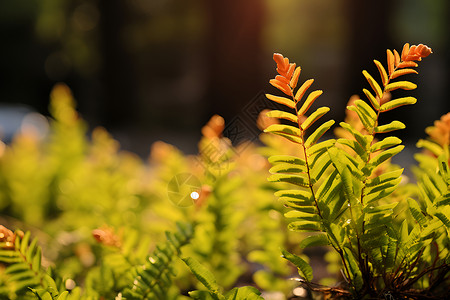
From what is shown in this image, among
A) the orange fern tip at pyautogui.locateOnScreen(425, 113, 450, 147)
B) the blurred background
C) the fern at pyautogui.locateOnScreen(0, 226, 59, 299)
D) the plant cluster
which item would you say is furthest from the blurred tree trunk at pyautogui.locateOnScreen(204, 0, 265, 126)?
the fern at pyautogui.locateOnScreen(0, 226, 59, 299)

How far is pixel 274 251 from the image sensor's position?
1022 millimetres

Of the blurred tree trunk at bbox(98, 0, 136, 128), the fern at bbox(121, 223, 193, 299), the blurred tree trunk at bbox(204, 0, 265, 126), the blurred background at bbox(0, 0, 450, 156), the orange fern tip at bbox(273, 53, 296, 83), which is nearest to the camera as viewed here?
the orange fern tip at bbox(273, 53, 296, 83)

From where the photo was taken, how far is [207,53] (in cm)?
682

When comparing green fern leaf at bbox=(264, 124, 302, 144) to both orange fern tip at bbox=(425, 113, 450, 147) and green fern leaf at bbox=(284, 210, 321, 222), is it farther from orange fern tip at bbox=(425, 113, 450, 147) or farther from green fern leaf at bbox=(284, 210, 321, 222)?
orange fern tip at bbox=(425, 113, 450, 147)

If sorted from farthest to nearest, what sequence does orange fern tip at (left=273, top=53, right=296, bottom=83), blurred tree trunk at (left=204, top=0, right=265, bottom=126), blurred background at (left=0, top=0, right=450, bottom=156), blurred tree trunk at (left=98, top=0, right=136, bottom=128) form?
blurred tree trunk at (left=98, top=0, right=136, bottom=128), blurred background at (left=0, top=0, right=450, bottom=156), blurred tree trunk at (left=204, top=0, right=265, bottom=126), orange fern tip at (left=273, top=53, right=296, bottom=83)

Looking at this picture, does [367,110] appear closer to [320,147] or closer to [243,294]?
[320,147]

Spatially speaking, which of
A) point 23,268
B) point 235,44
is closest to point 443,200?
point 23,268

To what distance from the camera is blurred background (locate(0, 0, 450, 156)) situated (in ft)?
21.5

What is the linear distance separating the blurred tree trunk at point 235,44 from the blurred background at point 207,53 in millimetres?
15

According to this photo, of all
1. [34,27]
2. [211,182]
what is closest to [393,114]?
[211,182]

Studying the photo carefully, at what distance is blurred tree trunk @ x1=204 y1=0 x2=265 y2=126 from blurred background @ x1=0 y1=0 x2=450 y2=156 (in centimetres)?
1

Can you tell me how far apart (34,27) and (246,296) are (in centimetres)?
1578

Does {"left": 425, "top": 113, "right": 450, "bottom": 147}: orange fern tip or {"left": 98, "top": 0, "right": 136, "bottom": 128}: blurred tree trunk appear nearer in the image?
{"left": 425, "top": 113, "right": 450, "bottom": 147}: orange fern tip

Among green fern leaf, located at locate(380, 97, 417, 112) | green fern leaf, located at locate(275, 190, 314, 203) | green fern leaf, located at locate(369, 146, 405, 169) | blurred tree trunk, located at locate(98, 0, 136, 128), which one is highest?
blurred tree trunk, located at locate(98, 0, 136, 128)
